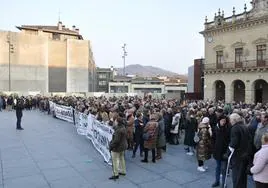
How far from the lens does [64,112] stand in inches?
853

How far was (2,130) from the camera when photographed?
645 inches

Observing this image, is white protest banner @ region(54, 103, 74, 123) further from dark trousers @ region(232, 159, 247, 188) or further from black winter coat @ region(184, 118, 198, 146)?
dark trousers @ region(232, 159, 247, 188)

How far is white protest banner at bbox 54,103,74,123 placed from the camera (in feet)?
66.1

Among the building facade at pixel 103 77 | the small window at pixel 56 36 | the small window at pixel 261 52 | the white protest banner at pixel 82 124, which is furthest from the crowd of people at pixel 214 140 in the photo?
the building facade at pixel 103 77

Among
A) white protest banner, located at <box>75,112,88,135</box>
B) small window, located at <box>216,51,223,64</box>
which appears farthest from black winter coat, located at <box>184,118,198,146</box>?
small window, located at <box>216,51,223,64</box>

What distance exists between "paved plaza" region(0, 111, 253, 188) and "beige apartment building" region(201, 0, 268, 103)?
2597 cm

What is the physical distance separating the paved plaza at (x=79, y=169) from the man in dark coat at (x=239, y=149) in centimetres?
120

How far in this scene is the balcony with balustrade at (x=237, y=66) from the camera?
33281mm

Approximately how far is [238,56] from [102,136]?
101ft

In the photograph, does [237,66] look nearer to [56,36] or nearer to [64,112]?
[64,112]

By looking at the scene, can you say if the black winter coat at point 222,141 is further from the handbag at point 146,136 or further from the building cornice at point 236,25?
the building cornice at point 236,25

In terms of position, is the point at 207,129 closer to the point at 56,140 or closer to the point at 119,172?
the point at 119,172

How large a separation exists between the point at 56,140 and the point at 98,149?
3.47 meters

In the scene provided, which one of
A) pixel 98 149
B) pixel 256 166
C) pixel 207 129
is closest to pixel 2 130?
pixel 98 149
